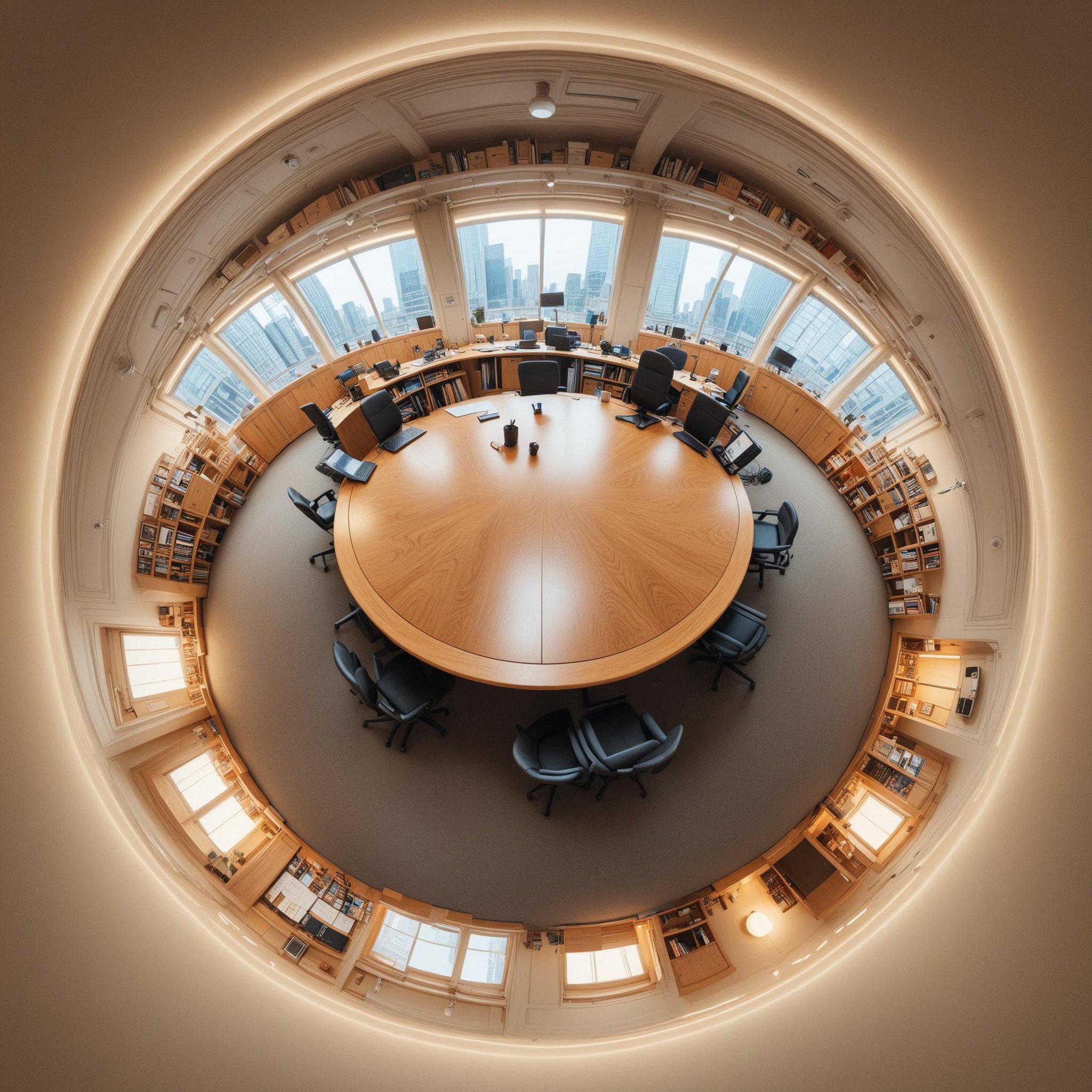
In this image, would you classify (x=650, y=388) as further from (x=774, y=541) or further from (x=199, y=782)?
(x=199, y=782)

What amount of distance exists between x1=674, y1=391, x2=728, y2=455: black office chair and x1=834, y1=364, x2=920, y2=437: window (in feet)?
7.58

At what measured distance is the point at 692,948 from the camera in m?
3.86

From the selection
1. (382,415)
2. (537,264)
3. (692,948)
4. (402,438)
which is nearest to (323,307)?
(382,415)

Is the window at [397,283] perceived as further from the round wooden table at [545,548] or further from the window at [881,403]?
the window at [881,403]

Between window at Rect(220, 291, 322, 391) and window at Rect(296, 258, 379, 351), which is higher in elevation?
window at Rect(296, 258, 379, 351)

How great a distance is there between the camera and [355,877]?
4164 millimetres

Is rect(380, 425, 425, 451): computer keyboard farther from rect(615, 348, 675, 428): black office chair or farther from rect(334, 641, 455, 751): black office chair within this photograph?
rect(615, 348, 675, 428): black office chair

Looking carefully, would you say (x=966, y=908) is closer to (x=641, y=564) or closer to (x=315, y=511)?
(x=641, y=564)

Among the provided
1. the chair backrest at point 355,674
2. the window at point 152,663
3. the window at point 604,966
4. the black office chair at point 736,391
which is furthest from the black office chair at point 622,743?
the black office chair at point 736,391

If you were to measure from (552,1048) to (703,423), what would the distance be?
556 cm

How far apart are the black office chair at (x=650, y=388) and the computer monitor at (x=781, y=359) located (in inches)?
87.3

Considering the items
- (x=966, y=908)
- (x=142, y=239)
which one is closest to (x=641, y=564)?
(x=966, y=908)

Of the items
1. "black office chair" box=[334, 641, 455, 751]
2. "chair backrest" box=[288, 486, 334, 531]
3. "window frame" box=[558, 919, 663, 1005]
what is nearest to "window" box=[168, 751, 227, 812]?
"black office chair" box=[334, 641, 455, 751]

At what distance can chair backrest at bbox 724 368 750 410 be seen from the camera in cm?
682
